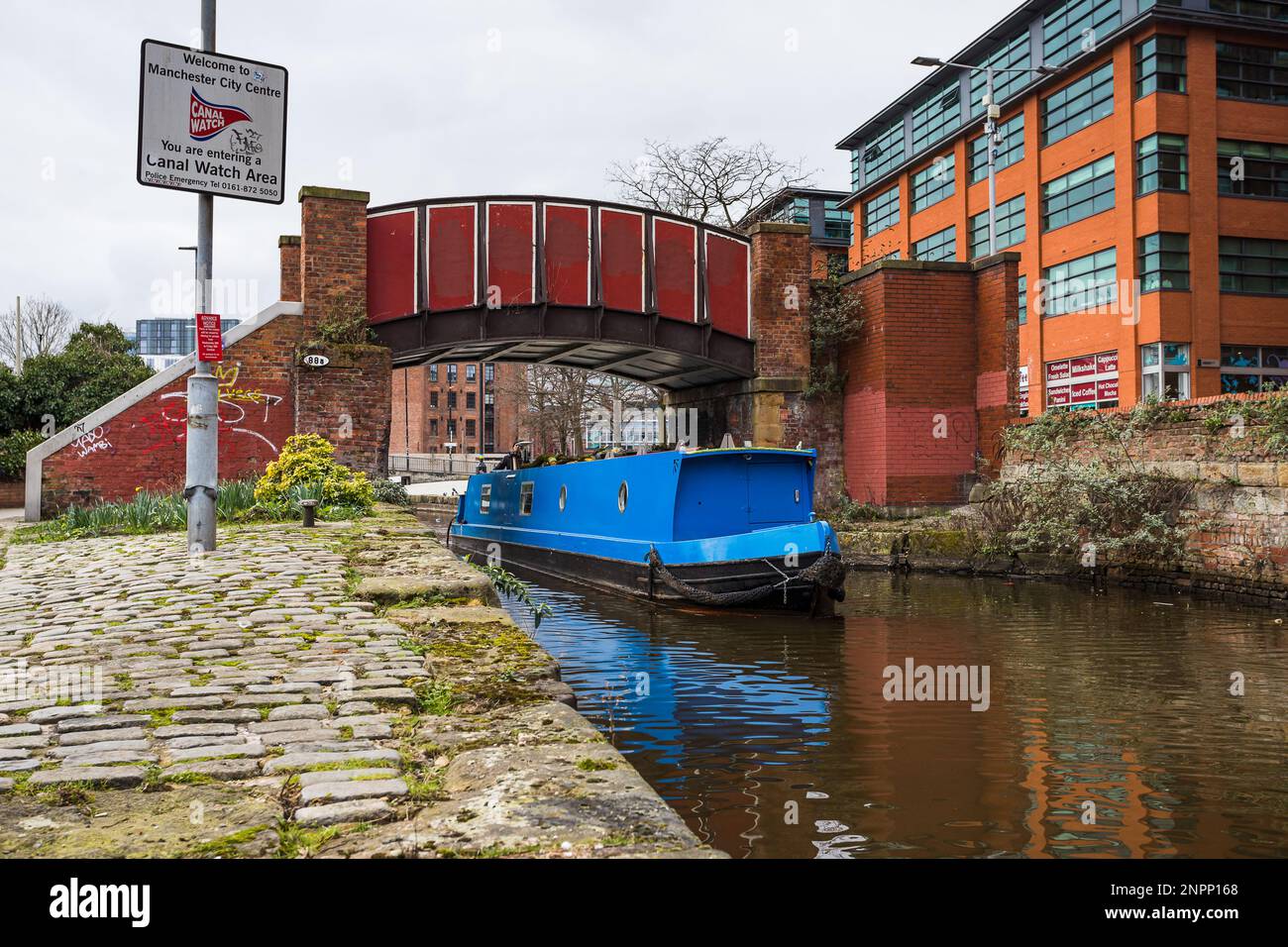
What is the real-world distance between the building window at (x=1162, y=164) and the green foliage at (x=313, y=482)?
21.7 m

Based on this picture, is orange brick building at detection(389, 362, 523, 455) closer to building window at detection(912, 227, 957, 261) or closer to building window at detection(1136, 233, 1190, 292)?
building window at detection(912, 227, 957, 261)

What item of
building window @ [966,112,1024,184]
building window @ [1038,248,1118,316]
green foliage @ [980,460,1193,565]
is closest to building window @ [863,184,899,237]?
building window @ [966,112,1024,184]

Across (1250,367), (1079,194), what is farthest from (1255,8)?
(1250,367)

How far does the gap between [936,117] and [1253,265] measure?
42.7 ft

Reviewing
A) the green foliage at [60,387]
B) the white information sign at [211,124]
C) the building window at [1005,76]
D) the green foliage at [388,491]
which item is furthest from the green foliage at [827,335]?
the green foliage at [60,387]

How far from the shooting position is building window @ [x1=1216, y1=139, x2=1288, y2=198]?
83.9 feet

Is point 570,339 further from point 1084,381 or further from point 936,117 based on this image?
point 936,117

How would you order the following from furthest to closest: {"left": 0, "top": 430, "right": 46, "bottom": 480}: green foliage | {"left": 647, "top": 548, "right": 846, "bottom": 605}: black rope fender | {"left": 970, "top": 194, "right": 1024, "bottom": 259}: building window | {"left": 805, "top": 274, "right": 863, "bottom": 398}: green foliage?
{"left": 970, "top": 194, "right": 1024, "bottom": 259}: building window, {"left": 805, "top": 274, "right": 863, "bottom": 398}: green foliage, {"left": 0, "top": 430, "right": 46, "bottom": 480}: green foliage, {"left": 647, "top": 548, "right": 846, "bottom": 605}: black rope fender

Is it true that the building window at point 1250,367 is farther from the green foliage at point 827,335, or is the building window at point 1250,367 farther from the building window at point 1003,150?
the green foliage at point 827,335

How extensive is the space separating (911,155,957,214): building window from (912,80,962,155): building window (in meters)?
0.79

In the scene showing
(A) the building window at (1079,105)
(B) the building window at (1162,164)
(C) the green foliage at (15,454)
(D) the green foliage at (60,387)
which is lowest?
(C) the green foliage at (15,454)

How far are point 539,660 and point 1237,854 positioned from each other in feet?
9.54

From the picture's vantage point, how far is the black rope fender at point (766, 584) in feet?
35.0
